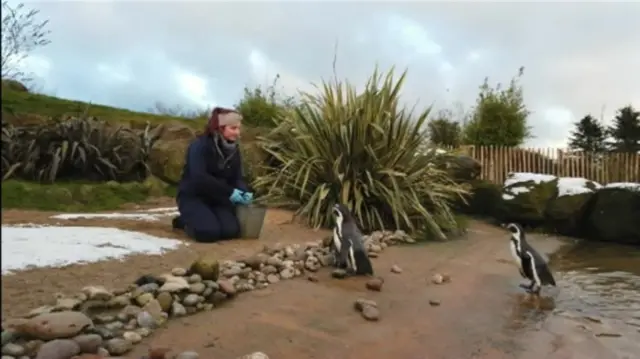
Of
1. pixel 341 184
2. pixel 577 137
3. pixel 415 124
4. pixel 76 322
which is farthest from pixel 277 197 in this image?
pixel 577 137

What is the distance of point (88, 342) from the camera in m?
2.72

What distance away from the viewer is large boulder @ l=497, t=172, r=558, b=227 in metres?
9.02

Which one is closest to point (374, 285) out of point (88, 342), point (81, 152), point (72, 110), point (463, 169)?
point (88, 342)

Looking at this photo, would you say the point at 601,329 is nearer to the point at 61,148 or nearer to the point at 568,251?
the point at 568,251

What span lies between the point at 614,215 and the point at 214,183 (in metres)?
5.71

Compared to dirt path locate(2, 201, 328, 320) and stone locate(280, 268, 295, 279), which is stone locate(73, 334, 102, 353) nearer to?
dirt path locate(2, 201, 328, 320)

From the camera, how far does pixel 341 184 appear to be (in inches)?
268

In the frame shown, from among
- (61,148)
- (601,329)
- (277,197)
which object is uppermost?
(61,148)

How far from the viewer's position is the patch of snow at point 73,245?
12.5 feet

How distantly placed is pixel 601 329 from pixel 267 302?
2.06 m

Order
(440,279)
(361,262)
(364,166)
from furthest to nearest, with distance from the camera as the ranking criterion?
(364,166), (440,279), (361,262)

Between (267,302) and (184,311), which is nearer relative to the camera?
(184,311)

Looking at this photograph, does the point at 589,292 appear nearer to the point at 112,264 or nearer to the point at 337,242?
the point at 337,242

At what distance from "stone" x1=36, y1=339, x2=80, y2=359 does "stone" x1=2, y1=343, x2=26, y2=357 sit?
0.26ft
